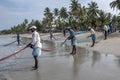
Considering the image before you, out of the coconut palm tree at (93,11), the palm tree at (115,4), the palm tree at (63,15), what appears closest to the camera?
the palm tree at (115,4)

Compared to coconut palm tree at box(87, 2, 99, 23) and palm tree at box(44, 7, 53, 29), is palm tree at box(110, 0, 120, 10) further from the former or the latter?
palm tree at box(44, 7, 53, 29)

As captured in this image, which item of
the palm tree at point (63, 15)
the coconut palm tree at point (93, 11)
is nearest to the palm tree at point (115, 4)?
the coconut palm tree at point (93, 11)

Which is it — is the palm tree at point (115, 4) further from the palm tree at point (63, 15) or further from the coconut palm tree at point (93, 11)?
the palm tree at point (63, 15)

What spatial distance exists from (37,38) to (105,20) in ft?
234

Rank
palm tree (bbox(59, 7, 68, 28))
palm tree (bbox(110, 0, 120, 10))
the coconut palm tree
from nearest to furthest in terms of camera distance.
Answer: palm tree (bbox(110, 0, 120, 10)) → the coconut palm tree → palm tree (bbox(59, 7, 68, 28))

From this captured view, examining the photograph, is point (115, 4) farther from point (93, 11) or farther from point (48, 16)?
point (48, 16)

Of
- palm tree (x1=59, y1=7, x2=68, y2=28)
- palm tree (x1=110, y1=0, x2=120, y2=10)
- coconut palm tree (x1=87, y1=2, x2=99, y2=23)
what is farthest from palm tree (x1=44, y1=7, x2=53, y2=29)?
palm tree (x1=110, y1=0, x2=120, y2=10)

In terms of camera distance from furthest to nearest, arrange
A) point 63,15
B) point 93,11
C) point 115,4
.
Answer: point 63,15 < point 93,11 < point 115,4

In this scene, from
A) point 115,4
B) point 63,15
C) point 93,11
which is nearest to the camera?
point 115,4

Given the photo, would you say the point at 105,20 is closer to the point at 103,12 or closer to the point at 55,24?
the point at 103,12

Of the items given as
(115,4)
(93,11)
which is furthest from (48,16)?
(115,4)

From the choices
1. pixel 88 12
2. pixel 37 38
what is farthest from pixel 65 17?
pixel 37 38

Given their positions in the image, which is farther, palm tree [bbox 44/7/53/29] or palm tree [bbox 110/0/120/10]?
palm tree [bbox 44/7/53/29]

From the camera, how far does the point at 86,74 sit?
9.53 meters
